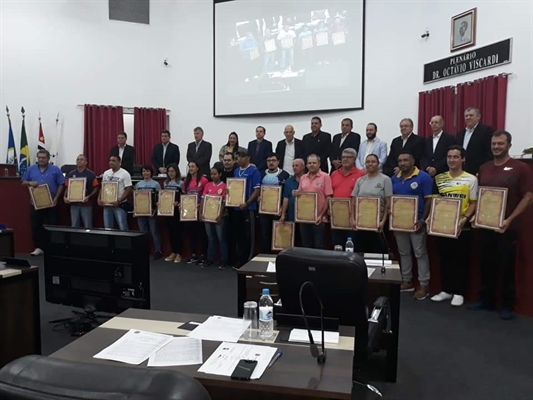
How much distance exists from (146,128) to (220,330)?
352 inches

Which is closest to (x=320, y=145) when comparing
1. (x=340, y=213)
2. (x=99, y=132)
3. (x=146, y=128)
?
(x=340, y=213)

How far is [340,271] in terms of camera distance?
228 centimetres

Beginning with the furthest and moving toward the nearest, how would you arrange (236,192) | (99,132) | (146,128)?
A: (146,128) → (99,132) → (236,192)

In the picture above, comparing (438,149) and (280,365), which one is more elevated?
(438,149)

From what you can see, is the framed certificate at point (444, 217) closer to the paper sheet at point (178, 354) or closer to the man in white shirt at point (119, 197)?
the paper sheet at point (178, 354)

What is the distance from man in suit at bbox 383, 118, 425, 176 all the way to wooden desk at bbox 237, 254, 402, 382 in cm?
290

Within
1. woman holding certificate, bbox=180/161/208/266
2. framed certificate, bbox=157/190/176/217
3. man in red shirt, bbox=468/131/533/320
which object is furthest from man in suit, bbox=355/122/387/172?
framed certificate, bbox=157/190/176/217

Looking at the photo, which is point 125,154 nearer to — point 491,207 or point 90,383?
point 491,207

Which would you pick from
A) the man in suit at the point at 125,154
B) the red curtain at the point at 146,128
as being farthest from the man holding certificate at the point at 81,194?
the red curtain at the point at 146,128

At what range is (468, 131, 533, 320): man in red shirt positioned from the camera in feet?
A: 14.6

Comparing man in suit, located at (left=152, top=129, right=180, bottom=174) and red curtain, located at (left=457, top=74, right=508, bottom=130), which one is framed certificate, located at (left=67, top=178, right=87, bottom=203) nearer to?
man in suit, located at (left=152, top=129, right=180, bottom=174)

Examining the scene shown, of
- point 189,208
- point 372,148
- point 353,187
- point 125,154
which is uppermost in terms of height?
point 372,148

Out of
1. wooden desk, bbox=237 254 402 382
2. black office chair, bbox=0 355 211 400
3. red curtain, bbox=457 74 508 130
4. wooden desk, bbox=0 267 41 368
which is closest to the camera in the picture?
black office chair, bbox=0 355 211 400

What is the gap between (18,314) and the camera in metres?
3.09
